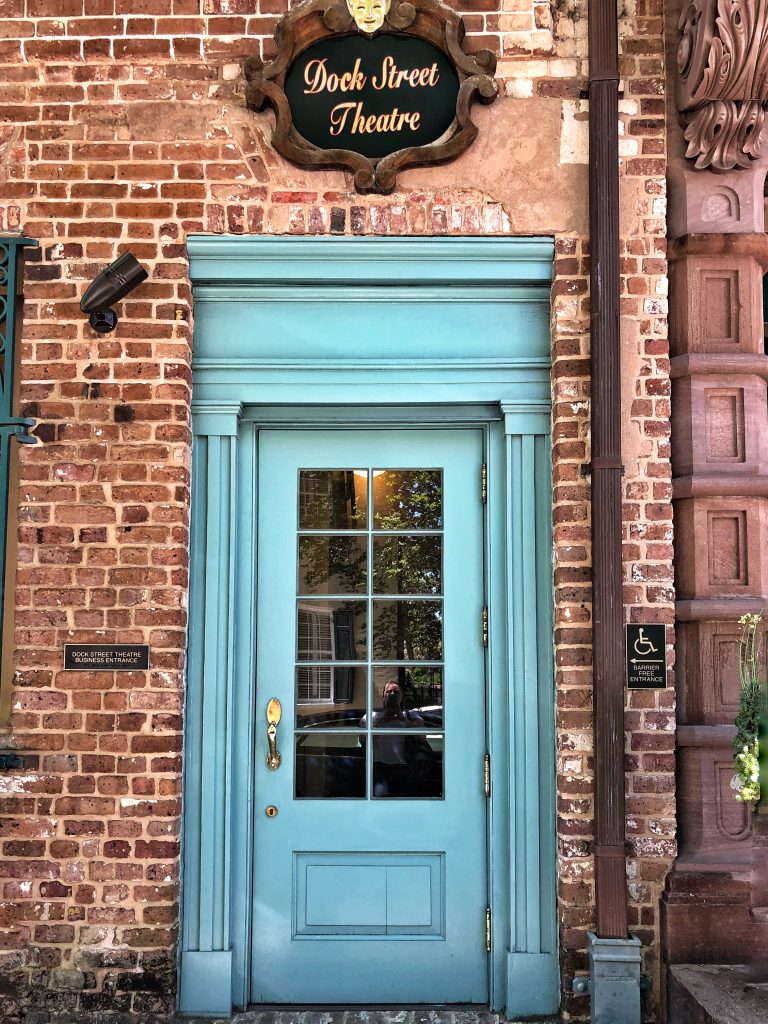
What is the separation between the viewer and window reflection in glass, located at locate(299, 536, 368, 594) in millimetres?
4254

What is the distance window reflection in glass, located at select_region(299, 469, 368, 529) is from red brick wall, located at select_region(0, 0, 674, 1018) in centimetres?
56

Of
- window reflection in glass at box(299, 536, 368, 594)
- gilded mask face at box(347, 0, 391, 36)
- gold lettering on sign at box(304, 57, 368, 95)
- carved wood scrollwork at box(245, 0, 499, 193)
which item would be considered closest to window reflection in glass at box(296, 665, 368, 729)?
window reflection in glass at box(299, 536, 368, 594)

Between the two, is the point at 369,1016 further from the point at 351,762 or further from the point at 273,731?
the point at 273,731

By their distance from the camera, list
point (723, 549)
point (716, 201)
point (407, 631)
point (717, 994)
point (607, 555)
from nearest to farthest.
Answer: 1. point (717, 994)
2. point (607, 555)
3. point (723, 549)
4. point (716, 201)
5. point (407, 631)

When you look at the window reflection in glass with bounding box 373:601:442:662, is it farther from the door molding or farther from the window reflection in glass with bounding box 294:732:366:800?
the window reflection in glass with bounding box 294:732:366:800

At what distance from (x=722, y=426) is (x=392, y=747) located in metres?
2.02

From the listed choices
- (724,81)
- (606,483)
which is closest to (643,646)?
(606,483)

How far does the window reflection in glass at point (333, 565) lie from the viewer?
14.0 ft

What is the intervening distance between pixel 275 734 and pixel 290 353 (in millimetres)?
1705

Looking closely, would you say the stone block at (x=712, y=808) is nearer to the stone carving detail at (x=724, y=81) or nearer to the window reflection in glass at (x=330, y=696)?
the window reflection in glass at (x=330, y=696)

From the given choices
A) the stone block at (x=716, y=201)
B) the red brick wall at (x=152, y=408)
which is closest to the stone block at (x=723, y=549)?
the red brick wall at (x=152, y=408)

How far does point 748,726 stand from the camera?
358cm

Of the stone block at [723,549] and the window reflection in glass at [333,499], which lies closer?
the stone block at [723,549]

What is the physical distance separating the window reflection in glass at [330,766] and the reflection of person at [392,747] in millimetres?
71
